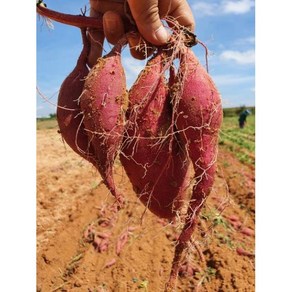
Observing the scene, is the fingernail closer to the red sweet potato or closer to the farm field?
the red sweet potato

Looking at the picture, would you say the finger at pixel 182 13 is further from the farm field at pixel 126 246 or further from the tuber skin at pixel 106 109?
the farm field at pixel 126 246

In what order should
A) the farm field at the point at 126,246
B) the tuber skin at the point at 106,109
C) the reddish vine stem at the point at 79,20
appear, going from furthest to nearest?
the farm field at the point at 126,246 → the reddish vine stem at the point at 79,20 → the tuber skin at the point at 106,109

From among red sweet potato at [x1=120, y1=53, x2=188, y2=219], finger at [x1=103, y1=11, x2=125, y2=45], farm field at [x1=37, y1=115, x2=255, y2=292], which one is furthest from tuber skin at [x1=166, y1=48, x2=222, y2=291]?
farm field at [x1=37, y1=115, x2=255, y2=292]

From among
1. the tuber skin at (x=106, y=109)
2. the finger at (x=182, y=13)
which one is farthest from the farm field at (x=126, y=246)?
→ the tuber skin at (x=106, y=109)

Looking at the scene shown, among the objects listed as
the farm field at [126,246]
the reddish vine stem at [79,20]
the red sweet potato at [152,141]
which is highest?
the reddish vine stem at [79,20]

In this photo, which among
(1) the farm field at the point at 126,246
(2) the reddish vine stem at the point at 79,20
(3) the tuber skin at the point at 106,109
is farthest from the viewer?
(1) the farm field at the point at 126,246

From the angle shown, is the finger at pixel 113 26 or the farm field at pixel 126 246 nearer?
the finger at pixel 113 26

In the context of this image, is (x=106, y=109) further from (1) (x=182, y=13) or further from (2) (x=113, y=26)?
(1) (x=182, y=13)
